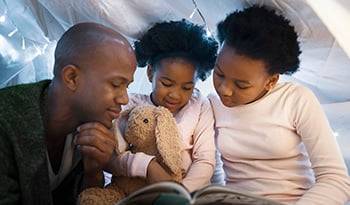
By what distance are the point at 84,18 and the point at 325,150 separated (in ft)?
2.23

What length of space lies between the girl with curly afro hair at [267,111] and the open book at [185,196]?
35 centimetres

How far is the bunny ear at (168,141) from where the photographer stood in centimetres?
99

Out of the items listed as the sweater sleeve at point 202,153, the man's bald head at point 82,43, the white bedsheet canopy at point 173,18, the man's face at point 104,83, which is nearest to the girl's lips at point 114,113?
the man's face at point 104,83

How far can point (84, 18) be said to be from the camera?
3.99 feet

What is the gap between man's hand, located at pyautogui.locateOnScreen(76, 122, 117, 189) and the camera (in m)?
0.92

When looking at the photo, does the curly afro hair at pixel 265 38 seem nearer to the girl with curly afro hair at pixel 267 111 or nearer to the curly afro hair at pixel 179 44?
the girl with curly afro hair at pixel 267 111

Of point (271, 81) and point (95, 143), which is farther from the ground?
point (271, 81)

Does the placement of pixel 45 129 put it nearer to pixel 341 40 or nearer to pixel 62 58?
pixel 62 58

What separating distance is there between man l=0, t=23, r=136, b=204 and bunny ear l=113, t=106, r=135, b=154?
0.15 ft

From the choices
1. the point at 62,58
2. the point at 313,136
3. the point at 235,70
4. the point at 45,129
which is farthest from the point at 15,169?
the point at 313,136

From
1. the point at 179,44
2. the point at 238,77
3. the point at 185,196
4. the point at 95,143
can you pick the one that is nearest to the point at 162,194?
the point at 185,196

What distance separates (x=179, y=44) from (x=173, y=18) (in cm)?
9

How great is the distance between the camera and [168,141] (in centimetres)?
100

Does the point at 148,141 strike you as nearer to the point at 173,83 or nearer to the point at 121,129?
the point at 121,129
